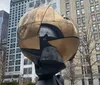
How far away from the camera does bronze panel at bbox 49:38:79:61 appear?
4.47 m

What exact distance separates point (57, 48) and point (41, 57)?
1.50ft

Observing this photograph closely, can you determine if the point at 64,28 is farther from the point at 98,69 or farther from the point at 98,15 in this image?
the point at 98,15

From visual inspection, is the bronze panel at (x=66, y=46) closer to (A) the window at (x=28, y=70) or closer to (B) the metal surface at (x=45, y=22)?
(B) the metal surface at (x=45, y=22)

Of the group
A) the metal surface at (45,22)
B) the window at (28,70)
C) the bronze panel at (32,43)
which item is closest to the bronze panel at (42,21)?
the metal surface at (45,22)

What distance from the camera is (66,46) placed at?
4539mm

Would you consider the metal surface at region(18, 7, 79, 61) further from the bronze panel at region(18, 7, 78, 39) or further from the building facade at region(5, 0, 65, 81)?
the building facade at region(5, 0, 65, 81)

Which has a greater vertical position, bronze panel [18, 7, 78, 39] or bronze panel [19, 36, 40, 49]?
bronze panel [18, 7, 78, 39]

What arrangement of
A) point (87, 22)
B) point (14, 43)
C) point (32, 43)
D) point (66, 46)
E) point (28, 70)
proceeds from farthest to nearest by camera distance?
1. point (14, 43)
2. point (28, 70)
3. point (87, 22)
4. point (66, 46)
5. point (32, 43)

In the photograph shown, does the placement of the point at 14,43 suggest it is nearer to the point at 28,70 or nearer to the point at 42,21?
the point at 28,70

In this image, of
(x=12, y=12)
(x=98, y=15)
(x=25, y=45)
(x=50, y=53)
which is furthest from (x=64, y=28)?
(x=12, y=12)

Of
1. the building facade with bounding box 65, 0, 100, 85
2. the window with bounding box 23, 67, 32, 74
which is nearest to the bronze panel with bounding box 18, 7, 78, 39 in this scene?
the building facade with bounding box 65, 0, 100, 85

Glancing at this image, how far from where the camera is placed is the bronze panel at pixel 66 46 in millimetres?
4473

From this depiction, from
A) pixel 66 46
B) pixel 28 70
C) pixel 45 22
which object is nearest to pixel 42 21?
pixel 45 22

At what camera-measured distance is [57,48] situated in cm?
447
